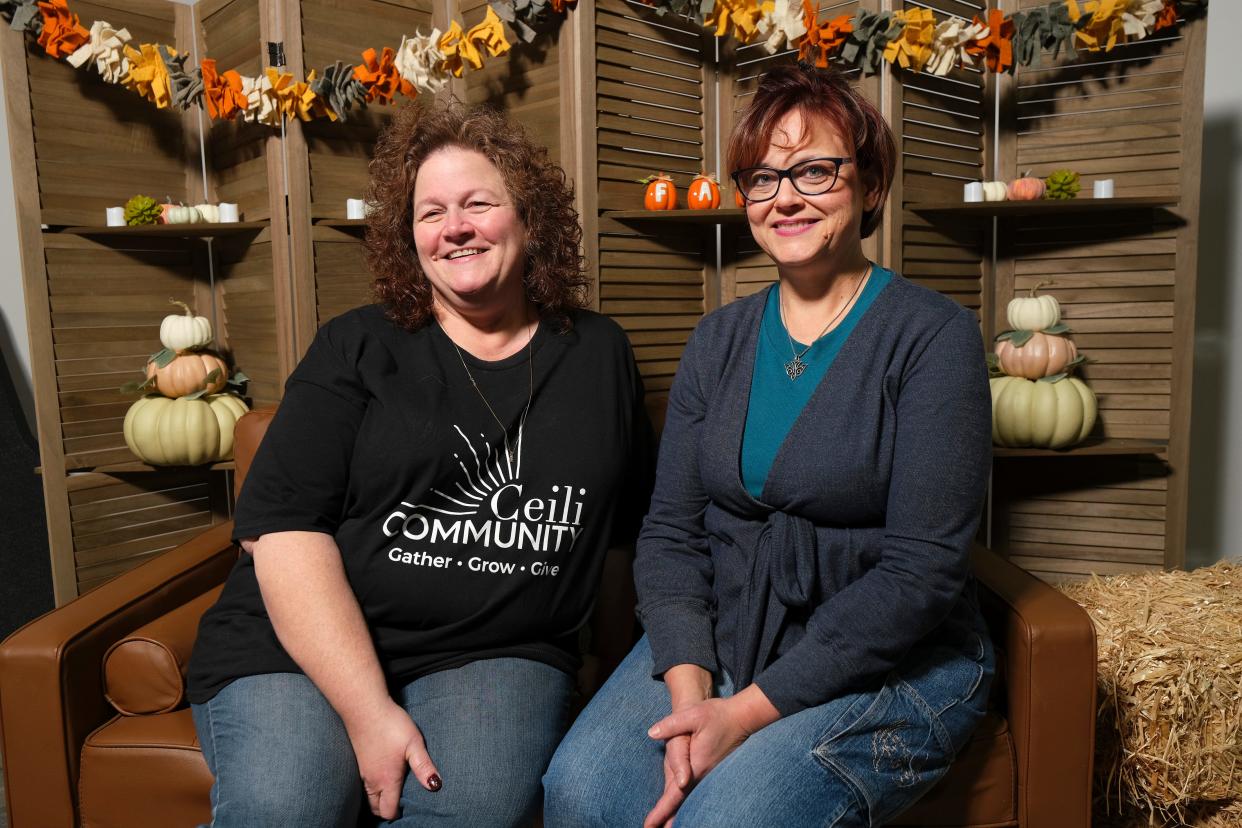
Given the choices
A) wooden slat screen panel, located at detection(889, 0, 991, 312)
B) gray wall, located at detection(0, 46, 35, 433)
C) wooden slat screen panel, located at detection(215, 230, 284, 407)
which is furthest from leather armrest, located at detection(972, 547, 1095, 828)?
gray wall, located at detection(0, 46, 35, 433)

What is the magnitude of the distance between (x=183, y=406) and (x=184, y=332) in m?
0.23

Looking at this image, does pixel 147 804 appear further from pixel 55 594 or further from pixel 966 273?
pixel 966 273

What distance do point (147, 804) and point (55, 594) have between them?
1675 millimetres

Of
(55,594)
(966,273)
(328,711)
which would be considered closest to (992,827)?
(328,711)

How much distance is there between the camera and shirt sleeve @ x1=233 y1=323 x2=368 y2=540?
1.41m

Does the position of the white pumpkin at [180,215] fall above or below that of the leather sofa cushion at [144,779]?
above

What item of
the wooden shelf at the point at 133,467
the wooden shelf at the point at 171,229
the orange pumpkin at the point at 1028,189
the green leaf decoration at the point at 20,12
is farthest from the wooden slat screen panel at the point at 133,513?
the orange pumpkin at the point at 1028,189

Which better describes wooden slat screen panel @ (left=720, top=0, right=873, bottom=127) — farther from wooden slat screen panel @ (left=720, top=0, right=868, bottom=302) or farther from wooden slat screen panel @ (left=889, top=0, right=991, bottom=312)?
wooden slat screen panel @ (left=889, top=0, right=991, bottom=312)

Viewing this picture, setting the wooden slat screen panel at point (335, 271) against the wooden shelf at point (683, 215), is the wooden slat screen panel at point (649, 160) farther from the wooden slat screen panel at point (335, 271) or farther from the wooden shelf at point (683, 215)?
the wooden slat screen panel at point (335, 271)

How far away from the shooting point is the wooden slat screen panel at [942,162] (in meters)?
2.48

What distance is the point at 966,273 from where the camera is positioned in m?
2.73

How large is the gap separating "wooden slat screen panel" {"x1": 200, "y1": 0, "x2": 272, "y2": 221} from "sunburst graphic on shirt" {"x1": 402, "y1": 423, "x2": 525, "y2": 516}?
1671 millimetres

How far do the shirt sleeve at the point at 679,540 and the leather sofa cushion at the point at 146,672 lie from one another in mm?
750

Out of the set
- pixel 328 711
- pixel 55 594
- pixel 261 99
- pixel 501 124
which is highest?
pixel 261 99
